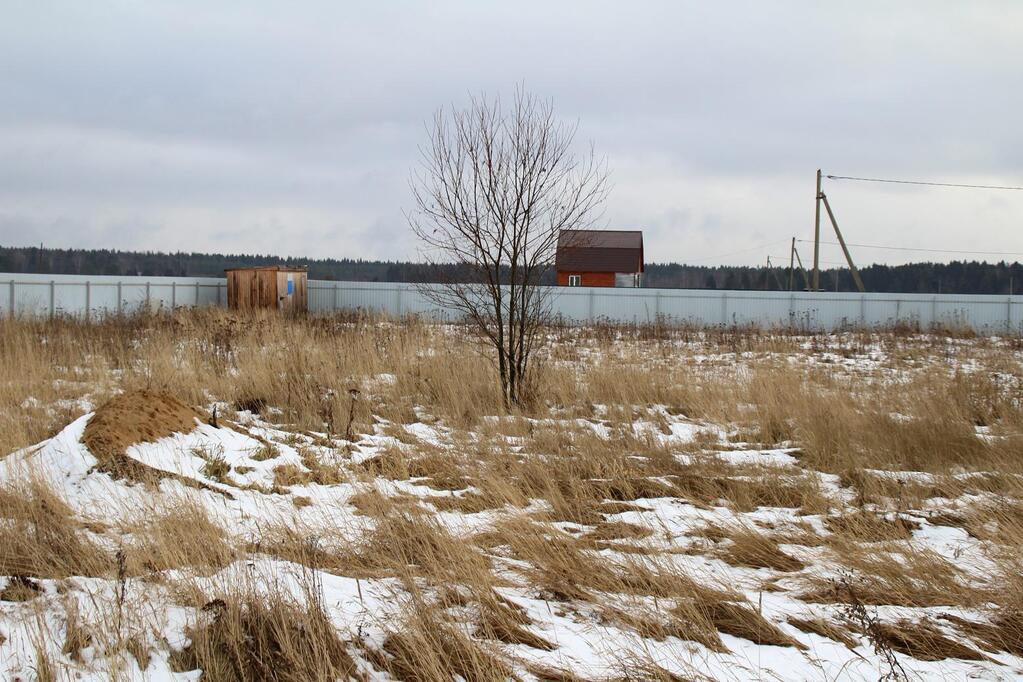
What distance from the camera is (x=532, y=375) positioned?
426 inches

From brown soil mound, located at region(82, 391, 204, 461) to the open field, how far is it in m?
0.02

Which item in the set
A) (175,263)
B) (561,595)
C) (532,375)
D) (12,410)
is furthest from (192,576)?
(175,263)

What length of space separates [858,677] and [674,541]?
1.79m

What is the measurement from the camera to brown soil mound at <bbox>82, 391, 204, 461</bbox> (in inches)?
239

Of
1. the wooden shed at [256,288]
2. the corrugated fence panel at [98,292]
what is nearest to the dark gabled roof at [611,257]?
the wooden shed at [256,288]

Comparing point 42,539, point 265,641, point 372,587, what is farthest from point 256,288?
point 265,641

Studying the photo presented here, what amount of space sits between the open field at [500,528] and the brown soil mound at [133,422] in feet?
0.07

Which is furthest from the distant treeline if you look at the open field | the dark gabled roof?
the open field

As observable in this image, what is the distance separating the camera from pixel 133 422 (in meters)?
6.39

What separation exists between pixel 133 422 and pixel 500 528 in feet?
11.3

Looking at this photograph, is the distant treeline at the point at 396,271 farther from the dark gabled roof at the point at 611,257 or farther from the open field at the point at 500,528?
the open field at the point at 500,528

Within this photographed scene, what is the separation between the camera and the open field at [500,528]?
3.23 metres

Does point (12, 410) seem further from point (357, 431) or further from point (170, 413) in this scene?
point (357, 431)

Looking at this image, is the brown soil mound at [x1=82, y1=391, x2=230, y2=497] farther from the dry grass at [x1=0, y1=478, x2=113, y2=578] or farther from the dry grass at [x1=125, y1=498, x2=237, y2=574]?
the dry grass at [x1=125, y1=498, x2=237, y2=574]
